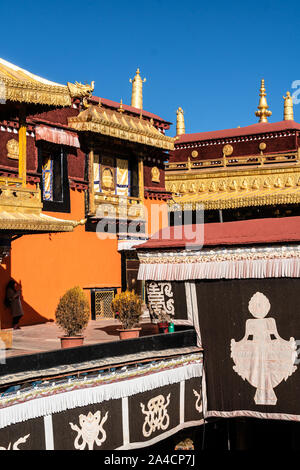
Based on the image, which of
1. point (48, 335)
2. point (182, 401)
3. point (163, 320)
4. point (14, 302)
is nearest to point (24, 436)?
point (182, 401)

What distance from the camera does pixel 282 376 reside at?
928 cm

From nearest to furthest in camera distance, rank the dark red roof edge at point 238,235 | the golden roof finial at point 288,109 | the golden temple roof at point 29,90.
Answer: the golden temple roof at point 29,90
the dark red roof edge at point 238,235
the golden roof finial at point 288,109

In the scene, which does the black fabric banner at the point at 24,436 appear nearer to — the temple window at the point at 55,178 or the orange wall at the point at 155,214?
the temple window at the point at 55,178

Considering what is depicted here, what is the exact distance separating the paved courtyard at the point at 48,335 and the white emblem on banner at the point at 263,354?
209 cm

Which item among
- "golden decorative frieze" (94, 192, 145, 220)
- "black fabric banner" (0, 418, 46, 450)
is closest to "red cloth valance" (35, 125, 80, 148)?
"golden decorative frieze" (94, 192, 145, 220)

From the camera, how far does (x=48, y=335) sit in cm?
1121

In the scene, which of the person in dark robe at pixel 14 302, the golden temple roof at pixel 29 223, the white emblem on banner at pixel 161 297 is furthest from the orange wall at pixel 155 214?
the golden temple roof at pixel 29 223

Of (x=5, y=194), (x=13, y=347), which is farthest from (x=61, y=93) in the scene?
(x=13, y=347)

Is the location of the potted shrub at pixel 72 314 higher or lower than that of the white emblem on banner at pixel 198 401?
higher

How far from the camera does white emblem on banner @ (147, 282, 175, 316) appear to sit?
33.3ft

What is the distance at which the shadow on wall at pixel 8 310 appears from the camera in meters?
12.6

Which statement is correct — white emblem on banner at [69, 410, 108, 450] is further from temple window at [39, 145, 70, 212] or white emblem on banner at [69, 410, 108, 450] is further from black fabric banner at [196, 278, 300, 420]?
temple window at [39, 145, 70, 212]

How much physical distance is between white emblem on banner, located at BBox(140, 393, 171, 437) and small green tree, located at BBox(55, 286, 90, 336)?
1.52 m
